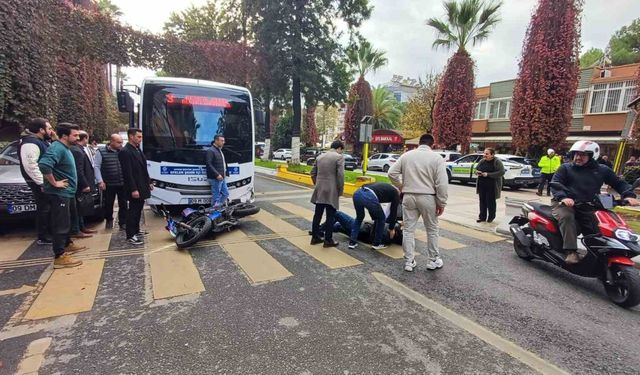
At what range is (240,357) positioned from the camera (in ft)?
8.64

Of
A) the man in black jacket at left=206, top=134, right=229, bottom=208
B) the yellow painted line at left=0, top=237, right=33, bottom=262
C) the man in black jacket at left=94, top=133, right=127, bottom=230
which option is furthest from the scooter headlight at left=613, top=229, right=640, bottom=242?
the yellow painted line at left=0, top=237, right=33, bottom=262

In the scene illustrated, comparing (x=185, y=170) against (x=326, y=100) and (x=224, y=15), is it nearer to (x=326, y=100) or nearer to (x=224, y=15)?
(x=326, y=100)

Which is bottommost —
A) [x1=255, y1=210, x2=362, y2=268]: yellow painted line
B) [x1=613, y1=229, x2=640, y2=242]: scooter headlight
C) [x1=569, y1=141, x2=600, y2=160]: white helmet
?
[x1=255, y1=210, x2=362, y2=268]: yellow painted line

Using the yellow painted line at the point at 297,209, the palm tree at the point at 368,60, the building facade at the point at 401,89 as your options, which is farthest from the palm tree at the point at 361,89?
the building facade at the point at 401,89

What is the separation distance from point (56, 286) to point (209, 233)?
2421 mm

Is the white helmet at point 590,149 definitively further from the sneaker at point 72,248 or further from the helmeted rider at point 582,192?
the sneaker at point 72,248

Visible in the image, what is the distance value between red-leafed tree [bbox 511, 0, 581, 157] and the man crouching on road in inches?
780

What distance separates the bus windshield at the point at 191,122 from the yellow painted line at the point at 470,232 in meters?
4.90

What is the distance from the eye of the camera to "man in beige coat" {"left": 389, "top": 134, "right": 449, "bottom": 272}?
440 cm

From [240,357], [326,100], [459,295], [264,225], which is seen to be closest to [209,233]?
[264,225]

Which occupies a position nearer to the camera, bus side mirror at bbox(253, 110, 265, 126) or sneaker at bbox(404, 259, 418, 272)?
sneaker at bbox(404, 259, 418, 272)

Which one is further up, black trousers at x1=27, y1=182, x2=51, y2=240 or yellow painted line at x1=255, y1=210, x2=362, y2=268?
black trousers at x1=27, y1=182, x2=51, y2=240

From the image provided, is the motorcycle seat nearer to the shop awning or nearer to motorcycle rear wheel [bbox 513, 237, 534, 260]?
motorcycle rear wheel [bbox 513, 237, 534, 260]

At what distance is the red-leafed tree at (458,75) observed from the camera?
20516 mm
